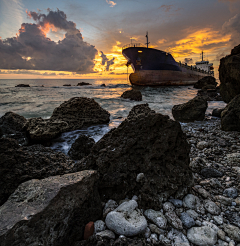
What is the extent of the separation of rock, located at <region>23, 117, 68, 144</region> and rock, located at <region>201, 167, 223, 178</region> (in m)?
4.29

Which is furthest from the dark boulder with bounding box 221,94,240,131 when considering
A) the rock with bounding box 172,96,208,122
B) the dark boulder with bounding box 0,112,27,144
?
the dark boulder with bounding box 0,112,27,144

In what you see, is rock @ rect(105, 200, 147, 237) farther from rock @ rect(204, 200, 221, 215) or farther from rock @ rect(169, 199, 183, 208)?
rock @ rect(204, 200, 221, 215)

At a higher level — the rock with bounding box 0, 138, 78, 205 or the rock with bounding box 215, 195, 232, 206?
the rock with bounding box 0, 138, 78, 205

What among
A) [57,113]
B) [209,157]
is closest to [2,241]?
[209,157]

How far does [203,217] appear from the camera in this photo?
5.47 feet

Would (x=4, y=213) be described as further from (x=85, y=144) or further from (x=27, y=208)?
(x=85, y=144)

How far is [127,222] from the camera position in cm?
143

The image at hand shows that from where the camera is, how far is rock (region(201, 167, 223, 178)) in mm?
2373

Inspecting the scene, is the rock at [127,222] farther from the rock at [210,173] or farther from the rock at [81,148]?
the rock at [81,148]

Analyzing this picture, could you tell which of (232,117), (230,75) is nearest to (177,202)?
(232,117)

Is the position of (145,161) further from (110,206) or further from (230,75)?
(230,75)

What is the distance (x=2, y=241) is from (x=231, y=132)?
5264 millimetres

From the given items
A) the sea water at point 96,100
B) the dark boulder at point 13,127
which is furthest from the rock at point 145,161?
the dark boulder at point 13,127

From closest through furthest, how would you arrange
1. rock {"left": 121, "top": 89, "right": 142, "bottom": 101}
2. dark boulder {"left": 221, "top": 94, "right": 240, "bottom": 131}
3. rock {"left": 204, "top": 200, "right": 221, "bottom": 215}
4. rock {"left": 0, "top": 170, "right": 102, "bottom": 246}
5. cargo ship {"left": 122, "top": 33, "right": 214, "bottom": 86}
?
rock {"left": 0, "top": 170, "right": 102, "bottom": 246} < rock {"left": 204, "top": 200, "right": 221, "bottom": 215} < dark boulder {"left": 221, "top": 94, "right": 240, "bottom": 131} < rock {"left": 121, "top": 89, "right": 142, "bottom": 101} < cargo ship {"left": 122, "top": 33, "right": 214, "bottom": 86}
